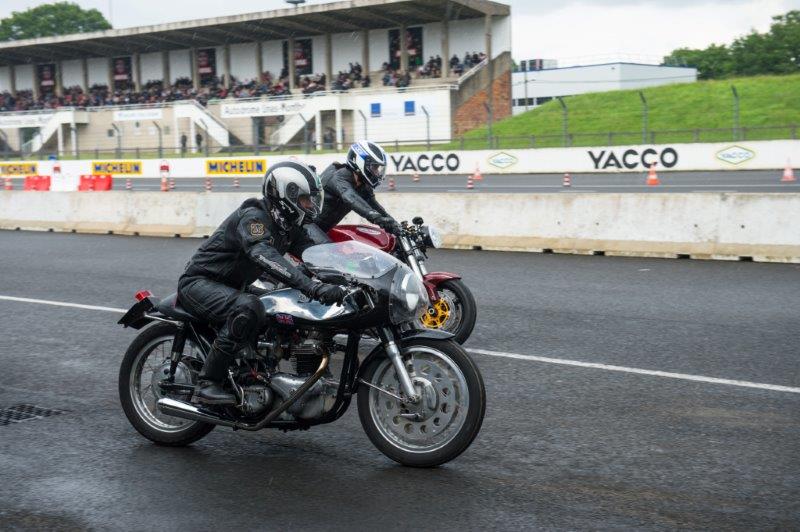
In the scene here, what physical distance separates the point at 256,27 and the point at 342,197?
5418 centimetres

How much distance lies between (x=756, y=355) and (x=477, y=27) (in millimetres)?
50173

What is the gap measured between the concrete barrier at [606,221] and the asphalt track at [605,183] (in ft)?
31.9

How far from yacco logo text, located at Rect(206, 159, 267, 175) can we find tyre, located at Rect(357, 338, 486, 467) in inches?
1504

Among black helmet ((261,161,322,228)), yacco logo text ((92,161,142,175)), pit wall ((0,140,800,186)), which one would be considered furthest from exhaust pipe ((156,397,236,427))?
yacco logo text ((92,161,142,175))

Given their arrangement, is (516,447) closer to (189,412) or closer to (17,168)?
(189,412)

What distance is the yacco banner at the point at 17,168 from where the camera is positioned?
49356mm

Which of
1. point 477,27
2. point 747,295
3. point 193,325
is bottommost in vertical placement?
point 747,295

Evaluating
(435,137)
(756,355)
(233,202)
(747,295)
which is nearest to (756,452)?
(756,355)

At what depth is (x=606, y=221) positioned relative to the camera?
48.6 ft

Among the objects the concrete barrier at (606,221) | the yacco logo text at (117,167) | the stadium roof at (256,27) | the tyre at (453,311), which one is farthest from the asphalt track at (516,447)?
the stadium roof at (256,27)

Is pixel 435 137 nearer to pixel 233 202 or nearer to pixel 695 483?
pixel 233 202

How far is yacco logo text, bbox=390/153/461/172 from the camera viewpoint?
127ft

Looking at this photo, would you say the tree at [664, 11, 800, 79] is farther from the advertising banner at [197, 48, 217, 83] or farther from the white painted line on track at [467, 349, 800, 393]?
the white painted line on track at [467, 349, 800, 393]

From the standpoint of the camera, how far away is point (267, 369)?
5.44m
